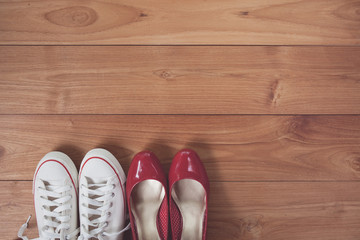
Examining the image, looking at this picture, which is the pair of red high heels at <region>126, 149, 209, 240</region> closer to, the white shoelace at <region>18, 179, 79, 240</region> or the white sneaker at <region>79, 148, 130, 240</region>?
the white sneaker at <region>79, 148, 130, 240</region>

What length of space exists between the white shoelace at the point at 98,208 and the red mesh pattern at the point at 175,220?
0.45 ft

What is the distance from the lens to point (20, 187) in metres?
0.90

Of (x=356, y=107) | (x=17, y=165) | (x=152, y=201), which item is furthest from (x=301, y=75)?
(x=17, y=165)

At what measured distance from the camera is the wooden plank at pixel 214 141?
895 millimetres

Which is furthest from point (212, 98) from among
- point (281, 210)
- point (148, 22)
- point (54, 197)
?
point (54, 197)

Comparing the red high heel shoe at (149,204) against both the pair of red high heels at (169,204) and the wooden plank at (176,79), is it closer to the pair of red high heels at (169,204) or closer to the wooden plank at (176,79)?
the pair of red high heels at (169,204)

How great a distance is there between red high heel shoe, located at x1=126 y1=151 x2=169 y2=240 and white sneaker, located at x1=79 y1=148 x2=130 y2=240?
0.04 metres

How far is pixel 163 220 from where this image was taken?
861mm

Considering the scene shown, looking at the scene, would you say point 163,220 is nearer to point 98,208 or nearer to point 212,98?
point 98,208

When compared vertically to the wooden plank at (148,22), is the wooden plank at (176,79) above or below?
below

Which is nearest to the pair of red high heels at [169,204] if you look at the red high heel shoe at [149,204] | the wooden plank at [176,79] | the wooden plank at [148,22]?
the red high heel shoe at [149,204]

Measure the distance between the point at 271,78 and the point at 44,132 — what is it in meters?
0.71

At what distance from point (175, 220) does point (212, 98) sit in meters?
0.38

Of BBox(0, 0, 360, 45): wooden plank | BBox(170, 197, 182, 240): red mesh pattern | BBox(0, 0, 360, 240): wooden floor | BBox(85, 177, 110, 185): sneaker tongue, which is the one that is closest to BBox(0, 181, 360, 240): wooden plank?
BBox(0, 0, 360, 240): wooden floor
